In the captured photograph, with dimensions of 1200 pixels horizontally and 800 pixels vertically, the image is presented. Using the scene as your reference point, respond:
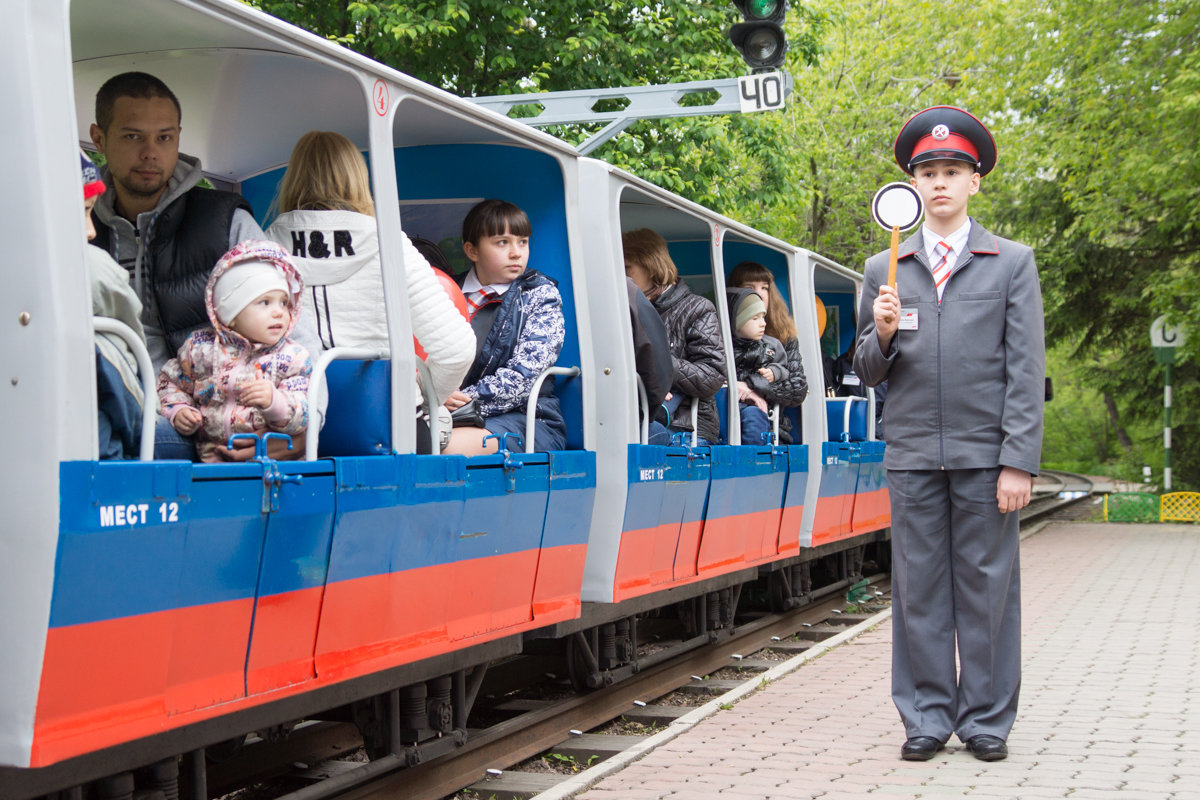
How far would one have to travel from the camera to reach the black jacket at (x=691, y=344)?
26.1ft

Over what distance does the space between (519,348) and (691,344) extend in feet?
7.15

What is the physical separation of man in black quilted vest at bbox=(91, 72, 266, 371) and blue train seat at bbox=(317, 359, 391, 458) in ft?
1.72

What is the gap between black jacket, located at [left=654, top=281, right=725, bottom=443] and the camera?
7953 millimetres

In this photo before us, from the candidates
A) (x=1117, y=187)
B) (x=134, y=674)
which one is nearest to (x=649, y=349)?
(x=134, y=674)

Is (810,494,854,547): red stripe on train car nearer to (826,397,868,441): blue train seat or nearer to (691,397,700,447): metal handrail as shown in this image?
(826,397,868,441): blue train seat

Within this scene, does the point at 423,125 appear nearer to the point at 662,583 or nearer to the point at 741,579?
the point at 662,583

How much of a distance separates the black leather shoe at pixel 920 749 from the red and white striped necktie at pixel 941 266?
1.81 m

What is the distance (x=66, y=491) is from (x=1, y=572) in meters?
0.25

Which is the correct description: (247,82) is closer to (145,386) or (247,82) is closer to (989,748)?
(145,386)

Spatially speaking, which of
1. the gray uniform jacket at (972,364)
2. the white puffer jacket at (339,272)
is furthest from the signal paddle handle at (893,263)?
the white puffer jacket at (339,272)

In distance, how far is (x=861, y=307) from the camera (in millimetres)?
5863

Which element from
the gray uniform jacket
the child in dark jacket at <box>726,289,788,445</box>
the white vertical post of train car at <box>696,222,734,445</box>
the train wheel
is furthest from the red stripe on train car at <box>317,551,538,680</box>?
the train wheel

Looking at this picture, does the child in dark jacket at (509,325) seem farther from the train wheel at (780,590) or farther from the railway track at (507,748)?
the train wheel at (780,590)

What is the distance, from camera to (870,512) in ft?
40.2
